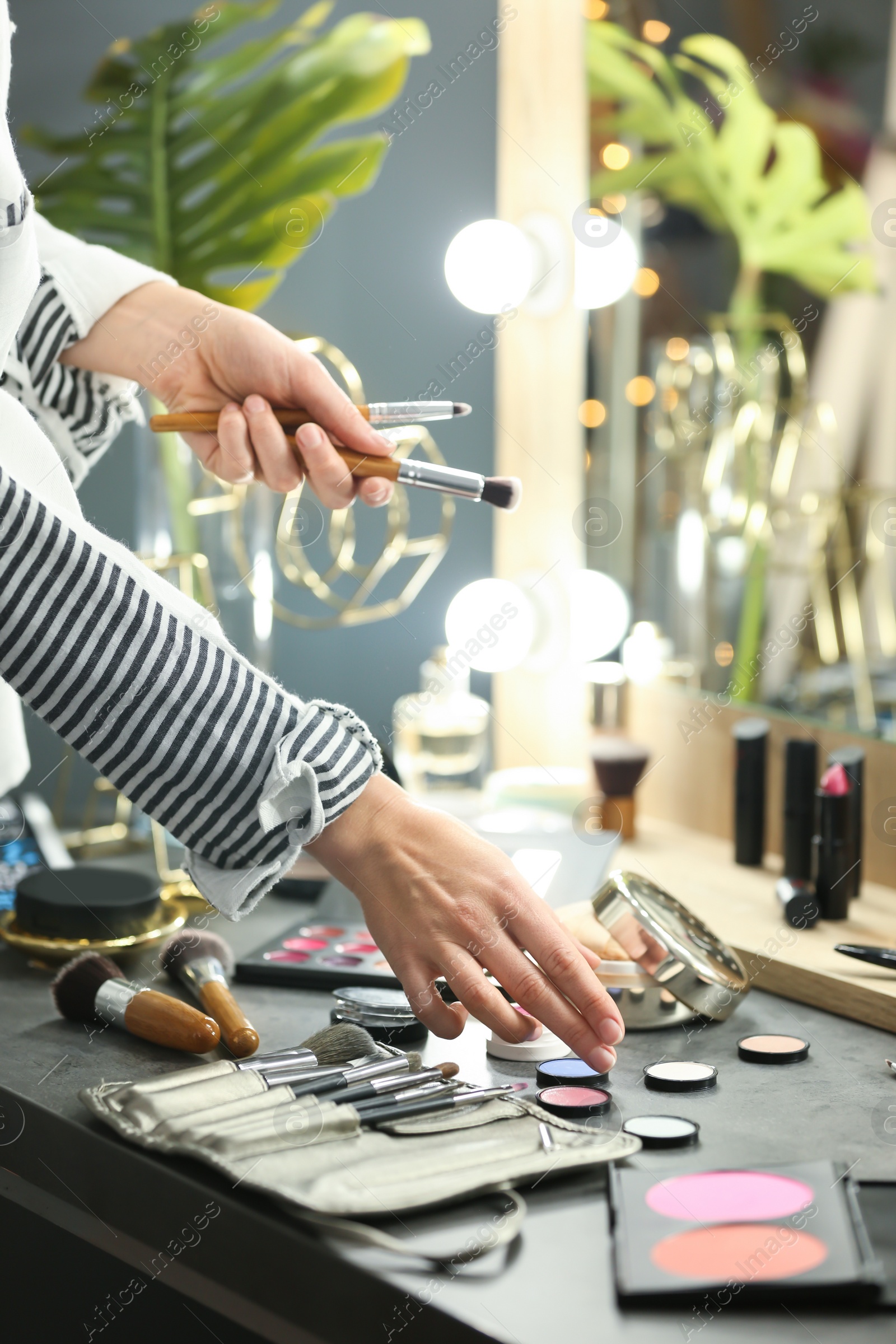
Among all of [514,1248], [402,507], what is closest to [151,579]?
[514,1248]

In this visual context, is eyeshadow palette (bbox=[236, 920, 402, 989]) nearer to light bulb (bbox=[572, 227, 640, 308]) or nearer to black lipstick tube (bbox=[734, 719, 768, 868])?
black lipstick tube (bbox=[734, 719, 768, 868])

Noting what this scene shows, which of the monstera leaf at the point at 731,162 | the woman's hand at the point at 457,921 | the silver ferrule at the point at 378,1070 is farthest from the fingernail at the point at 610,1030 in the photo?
the monstera leaf at the point at 731,162

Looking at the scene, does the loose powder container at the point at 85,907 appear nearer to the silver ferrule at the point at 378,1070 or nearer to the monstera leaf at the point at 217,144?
the silver ferrule at the point at 378,1070

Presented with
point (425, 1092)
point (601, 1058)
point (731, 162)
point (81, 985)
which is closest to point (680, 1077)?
point (601, 1058)

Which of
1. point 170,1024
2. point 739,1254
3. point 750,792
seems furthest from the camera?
point 750,792

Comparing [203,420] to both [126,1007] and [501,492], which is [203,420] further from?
[126,1007]

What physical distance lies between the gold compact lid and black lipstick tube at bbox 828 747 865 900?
0.22m

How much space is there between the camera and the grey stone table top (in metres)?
0.46

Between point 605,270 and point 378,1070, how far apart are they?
108cm

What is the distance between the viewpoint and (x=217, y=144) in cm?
128

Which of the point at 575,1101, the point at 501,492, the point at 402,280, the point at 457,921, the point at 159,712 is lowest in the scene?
the point at 575,1101

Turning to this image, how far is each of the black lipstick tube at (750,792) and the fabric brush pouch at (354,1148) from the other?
0.57 metres

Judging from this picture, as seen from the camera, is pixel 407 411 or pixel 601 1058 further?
pixel 407 411

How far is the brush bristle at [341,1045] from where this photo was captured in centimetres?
66
